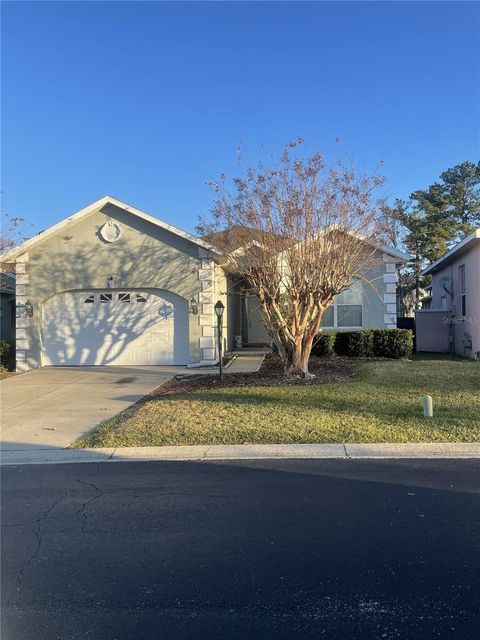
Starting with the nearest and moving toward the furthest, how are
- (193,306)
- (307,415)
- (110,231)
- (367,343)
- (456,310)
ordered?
(307,415) < (193,306) < (110,231) < (367,343) < (456,310)

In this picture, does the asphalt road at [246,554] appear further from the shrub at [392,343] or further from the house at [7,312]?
the house at [7,312]

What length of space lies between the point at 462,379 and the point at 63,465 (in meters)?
8.76

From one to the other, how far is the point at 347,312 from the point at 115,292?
8.10 m

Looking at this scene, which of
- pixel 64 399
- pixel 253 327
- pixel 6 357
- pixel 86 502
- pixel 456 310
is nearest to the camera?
pixel 86 502

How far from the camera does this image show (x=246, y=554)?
404 cm

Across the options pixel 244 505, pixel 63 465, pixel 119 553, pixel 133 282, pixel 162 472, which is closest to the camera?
pixel 119 553

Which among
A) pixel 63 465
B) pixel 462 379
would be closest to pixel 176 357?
pixel 462 379

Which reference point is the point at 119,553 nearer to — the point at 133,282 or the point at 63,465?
the point at 63,465

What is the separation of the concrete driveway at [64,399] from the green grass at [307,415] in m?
0.65

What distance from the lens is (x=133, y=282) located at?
16312mm

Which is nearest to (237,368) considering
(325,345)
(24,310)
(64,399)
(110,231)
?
(325,345)

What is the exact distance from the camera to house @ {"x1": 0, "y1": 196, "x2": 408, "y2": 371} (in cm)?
1609

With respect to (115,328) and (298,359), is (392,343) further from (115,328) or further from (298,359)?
(115,328)

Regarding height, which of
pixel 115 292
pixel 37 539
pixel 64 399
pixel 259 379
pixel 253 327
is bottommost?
pixel 37 539
